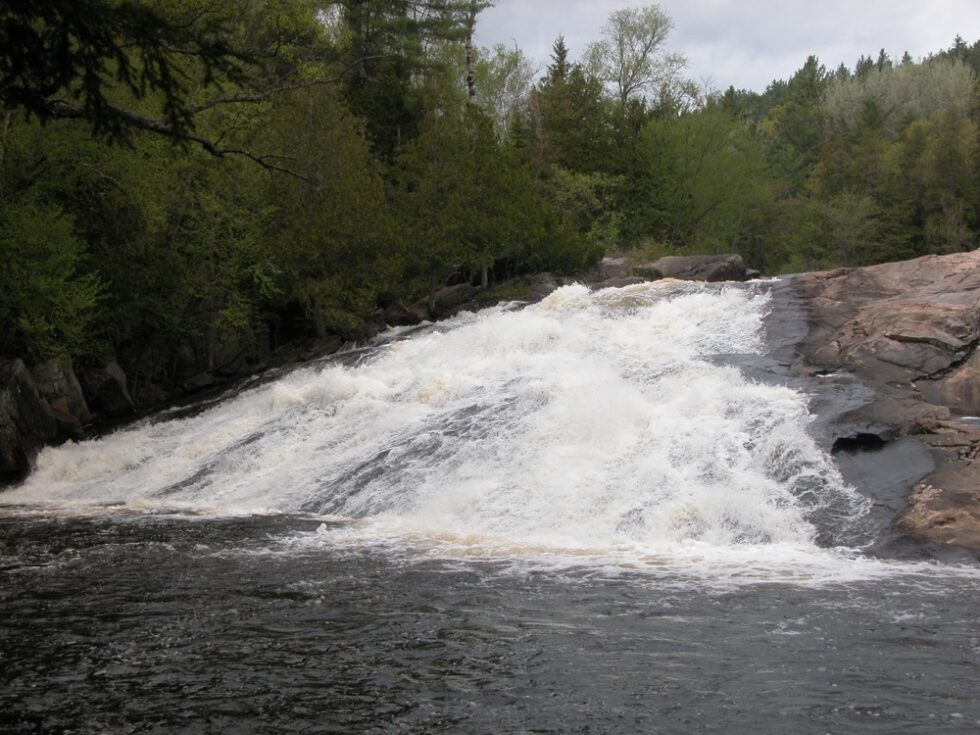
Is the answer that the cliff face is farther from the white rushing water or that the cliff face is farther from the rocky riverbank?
the rocky riverbank

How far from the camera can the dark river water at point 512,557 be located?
246 inches

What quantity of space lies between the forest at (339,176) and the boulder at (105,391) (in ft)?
1.37

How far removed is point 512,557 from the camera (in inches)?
405

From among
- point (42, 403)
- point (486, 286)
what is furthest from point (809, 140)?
point (42, 403)

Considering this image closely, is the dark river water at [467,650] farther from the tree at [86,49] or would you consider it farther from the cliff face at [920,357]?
the tree at [86,49]

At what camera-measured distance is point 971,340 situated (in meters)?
14.5

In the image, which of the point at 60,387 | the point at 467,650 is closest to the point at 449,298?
the point at 60,387

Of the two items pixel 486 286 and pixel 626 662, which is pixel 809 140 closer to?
pixel 486 286

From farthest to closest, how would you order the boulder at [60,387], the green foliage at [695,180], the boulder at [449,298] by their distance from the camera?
the green foliage at [695,180] → the boulder at [449,298] → the boulder at [60,387]

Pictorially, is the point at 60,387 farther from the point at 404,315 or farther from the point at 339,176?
the point at 404,315

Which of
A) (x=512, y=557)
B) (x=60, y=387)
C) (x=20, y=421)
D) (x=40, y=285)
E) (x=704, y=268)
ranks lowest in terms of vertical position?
(x=512, y=557)

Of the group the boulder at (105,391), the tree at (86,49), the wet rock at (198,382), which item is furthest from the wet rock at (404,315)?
the tree at (86,49)

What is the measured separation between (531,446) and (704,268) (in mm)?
19398

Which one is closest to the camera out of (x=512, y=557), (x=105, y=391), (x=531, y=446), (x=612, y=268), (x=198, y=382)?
(x=512, y=557)
